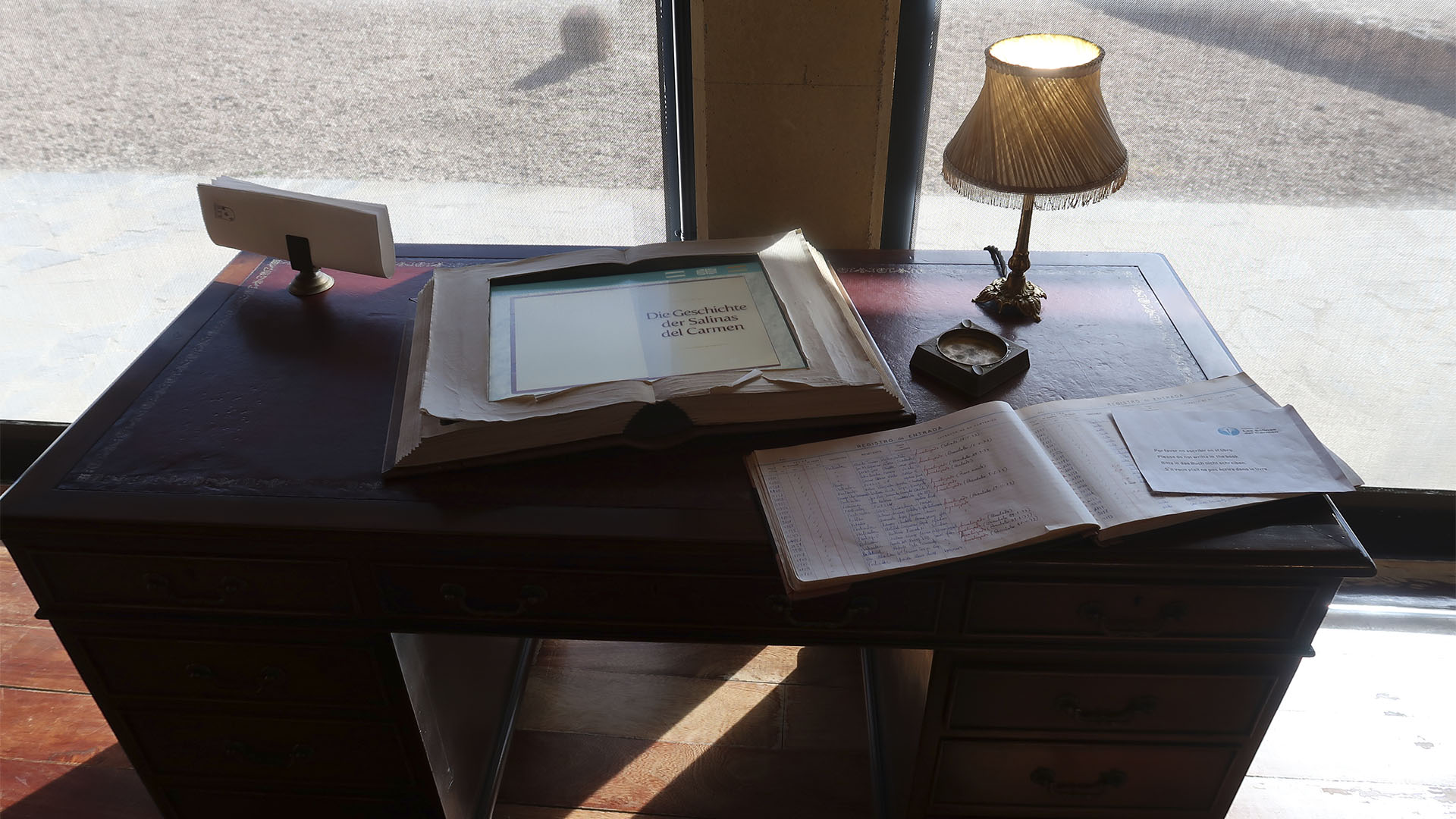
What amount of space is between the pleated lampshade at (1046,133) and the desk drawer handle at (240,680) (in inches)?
36.6

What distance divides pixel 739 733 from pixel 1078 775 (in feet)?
1.86

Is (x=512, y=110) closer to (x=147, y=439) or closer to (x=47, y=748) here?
(x=147, y=439)

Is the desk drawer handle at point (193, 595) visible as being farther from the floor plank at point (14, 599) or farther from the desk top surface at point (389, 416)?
the floor plank at point (14, 599)

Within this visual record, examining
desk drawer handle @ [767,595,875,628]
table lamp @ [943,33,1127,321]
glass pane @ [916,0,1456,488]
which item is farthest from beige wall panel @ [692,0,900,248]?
desk drawer handle @ [767,595,875,628]

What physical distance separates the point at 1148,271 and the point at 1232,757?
1.97 ft

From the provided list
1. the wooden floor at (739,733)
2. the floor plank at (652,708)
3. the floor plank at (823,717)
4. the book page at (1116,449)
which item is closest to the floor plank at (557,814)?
the wooden floor at (739,733)

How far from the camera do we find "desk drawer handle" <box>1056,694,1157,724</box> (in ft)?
3.37

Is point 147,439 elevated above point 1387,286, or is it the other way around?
point 147,439

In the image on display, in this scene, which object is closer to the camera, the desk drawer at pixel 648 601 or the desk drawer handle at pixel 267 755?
the desk drawer at pixel 648 601

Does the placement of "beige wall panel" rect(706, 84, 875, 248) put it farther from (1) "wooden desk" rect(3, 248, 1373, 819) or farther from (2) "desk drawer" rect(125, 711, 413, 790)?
(2) "desk drawer" rect(125, 711, 413, 790)

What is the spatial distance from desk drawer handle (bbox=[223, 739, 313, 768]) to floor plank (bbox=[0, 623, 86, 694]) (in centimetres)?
60

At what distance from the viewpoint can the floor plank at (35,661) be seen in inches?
62.6

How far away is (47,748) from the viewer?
149 centimetres

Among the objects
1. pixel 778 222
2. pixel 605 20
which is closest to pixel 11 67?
pixel 605 20
